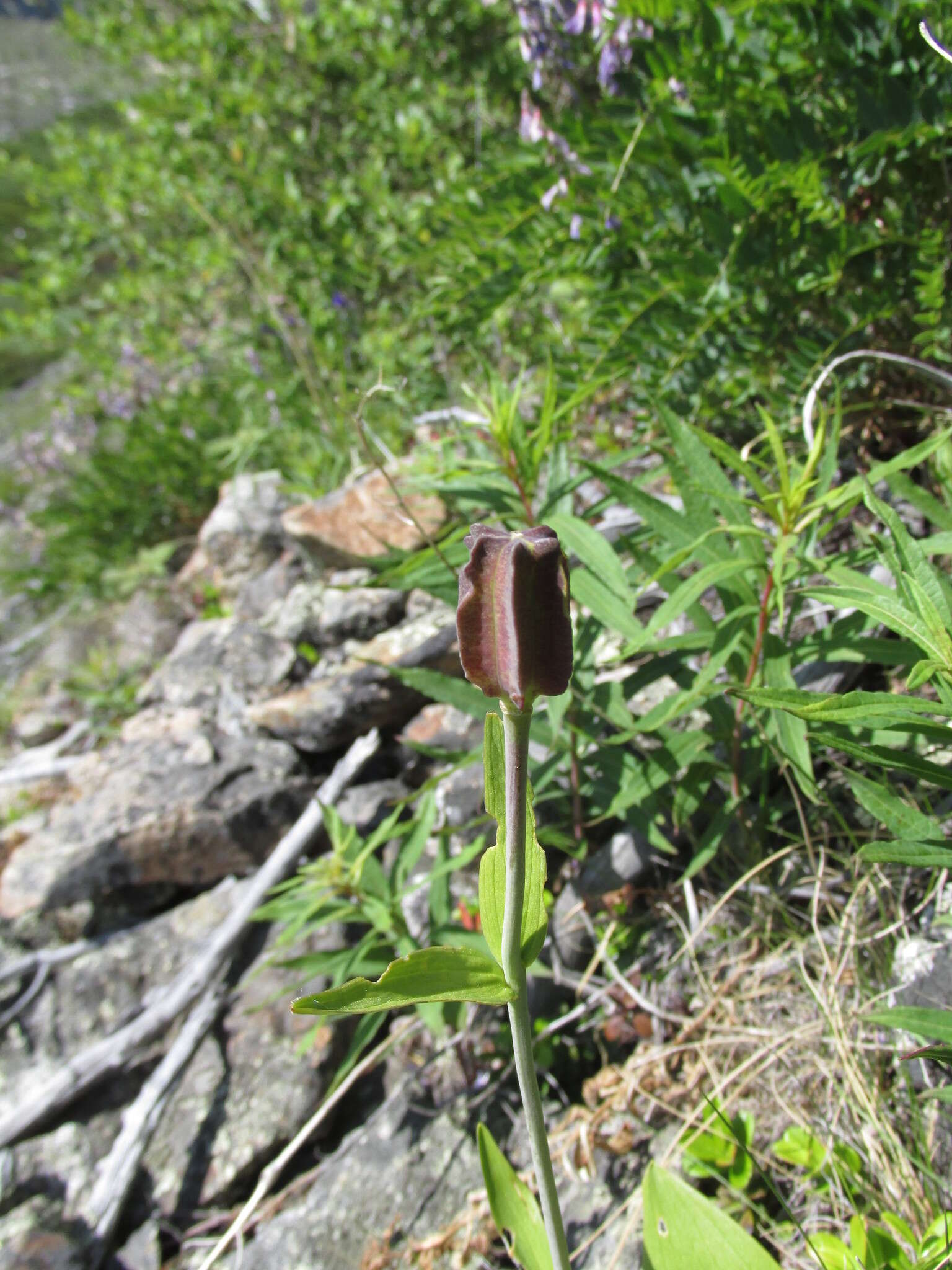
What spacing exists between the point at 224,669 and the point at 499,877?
289 cm

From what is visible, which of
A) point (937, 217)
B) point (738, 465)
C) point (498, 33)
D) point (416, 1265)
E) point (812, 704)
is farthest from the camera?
point (498, 33)

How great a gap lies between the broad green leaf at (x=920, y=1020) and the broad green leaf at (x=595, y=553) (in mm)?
750

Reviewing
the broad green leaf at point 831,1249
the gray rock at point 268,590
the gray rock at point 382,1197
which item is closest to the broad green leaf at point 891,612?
the broad green leaf at point 831,1249

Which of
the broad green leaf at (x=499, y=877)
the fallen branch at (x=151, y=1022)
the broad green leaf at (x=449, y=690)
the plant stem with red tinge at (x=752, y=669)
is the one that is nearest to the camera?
the broad green leaf at (x=499, y=877)

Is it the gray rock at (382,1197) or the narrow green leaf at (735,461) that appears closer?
the narrow green leaf at (735,461)

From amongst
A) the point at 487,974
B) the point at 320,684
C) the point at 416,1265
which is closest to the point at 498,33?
the point at 320,684

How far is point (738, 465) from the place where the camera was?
1.34 metres

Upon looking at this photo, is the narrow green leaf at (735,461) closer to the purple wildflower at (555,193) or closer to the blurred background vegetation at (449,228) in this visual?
the blurred background vegetation at (449,228)

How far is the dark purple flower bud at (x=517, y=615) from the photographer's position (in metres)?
0.65

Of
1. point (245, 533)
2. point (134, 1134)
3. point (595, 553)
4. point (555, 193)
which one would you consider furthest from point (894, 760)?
point (245, 533)

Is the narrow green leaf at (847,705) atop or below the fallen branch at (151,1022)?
atop

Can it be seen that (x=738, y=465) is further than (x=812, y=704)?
Yes

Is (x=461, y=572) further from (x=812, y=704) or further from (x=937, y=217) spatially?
(x=937, y=217)

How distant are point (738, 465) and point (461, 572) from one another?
2.73 ft
